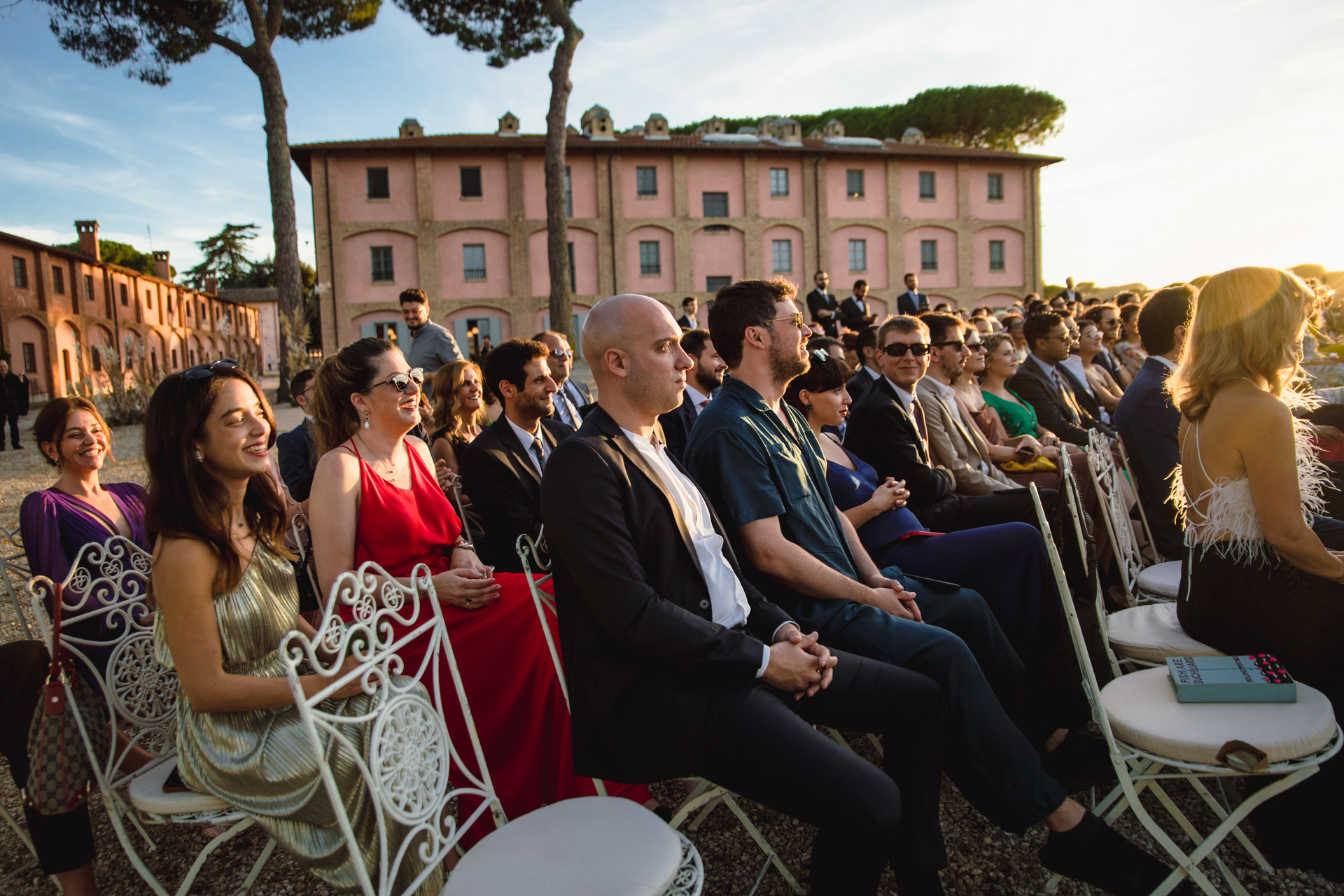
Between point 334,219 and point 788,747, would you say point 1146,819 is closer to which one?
point 788,747

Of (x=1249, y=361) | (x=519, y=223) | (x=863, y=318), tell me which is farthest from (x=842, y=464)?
(x=519, y=223)

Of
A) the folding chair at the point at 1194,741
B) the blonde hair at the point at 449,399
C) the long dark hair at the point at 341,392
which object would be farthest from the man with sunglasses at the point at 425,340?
the folding chair at the point at 1194,741

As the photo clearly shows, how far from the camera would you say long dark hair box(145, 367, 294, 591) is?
2.03 meters

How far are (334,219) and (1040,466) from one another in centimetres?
3197

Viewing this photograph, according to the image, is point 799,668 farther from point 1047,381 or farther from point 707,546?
point 1047,381

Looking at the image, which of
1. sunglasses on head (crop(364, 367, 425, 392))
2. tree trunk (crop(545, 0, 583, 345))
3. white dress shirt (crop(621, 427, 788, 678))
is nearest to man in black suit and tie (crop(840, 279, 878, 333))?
tree trunk (crop(545, 0, 583, 345))

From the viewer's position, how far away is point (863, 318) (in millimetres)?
14766

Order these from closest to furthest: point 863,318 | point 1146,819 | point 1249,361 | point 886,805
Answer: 1. point 886,805
2. point 1146,819
3. point 1249,361
4. point 863,318

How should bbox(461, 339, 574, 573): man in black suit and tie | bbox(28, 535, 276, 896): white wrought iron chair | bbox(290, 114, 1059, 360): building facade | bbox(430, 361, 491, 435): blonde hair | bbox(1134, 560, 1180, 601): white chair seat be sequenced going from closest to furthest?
1. bbox(28, 535, 276, 896): white wrought iron chair
2. bbox(1134, 560, 1180, 601): white chair seat
3. bbox(461, 339, 574, 573): man in black suit and tie
4. bbox(430, 361, 491, 435): blonde hair
5. bbox(290, 114, 1059, 360): building facade

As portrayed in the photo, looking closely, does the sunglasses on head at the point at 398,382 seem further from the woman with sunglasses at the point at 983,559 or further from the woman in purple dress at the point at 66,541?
the woman with sunglasses at the point at 983,559

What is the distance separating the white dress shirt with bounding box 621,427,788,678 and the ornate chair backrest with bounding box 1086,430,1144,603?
1.99m

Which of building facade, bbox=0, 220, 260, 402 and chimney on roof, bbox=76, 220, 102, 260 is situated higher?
chimney on roof, bbox=76, 220, 102, 260

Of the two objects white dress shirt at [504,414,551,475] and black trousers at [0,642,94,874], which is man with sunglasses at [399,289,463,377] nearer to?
white dress shirt at [504,414,551,475]

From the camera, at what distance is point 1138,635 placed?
2816 millimetres
